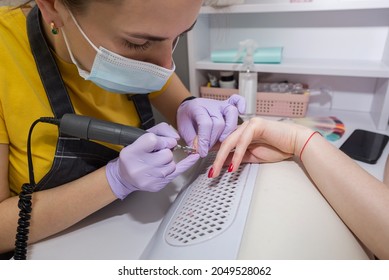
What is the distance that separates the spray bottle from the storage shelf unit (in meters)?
0.04

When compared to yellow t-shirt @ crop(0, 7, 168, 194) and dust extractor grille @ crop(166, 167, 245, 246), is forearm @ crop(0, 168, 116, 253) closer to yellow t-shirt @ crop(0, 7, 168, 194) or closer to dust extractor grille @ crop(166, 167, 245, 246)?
yellow t-shirt @ crop(0, 7, 168, 194)

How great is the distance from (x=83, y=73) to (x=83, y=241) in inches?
15.0

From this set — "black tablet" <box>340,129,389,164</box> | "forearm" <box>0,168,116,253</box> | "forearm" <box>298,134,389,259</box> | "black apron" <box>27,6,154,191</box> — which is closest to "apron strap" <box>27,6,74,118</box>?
"black apron" <box>27,6,154,191</box>

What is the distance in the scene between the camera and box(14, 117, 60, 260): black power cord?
0.59 metres

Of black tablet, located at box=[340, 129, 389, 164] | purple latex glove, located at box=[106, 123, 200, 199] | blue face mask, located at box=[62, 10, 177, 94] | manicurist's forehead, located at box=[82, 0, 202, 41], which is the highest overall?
manicurist's forehead, located at box=[82, 0, 202, 41]

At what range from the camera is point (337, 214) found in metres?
0.62

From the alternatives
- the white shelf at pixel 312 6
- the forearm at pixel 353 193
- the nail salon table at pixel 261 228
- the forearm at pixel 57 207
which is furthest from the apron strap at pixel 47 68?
the white shelf at pixel 312 6

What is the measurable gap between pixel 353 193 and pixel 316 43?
0.91 metres

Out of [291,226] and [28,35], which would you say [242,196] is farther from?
[28,35]

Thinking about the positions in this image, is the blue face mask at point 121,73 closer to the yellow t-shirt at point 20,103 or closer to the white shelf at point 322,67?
the yellow t-shirt at point 20,103

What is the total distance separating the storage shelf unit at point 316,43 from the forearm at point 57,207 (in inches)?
31.8

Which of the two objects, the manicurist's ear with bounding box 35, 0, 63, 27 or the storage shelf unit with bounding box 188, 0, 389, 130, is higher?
the manicurist's ear with bounding box 35, 0, 63, 27

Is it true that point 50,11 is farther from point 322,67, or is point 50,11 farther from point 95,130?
point 322,67

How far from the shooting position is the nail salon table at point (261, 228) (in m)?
0.51
